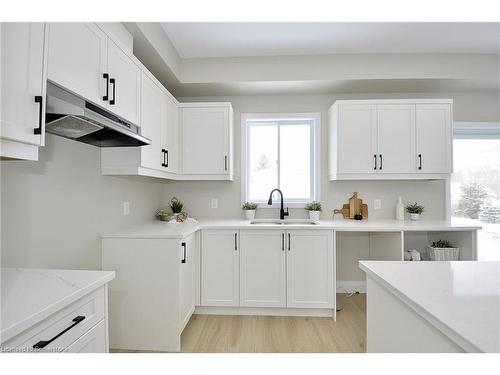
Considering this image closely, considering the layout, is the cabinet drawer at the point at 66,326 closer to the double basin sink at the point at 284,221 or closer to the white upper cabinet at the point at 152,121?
the white upper cabinet at the point at 152,121

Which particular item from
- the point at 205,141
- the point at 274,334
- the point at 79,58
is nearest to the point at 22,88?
the point at 79,58

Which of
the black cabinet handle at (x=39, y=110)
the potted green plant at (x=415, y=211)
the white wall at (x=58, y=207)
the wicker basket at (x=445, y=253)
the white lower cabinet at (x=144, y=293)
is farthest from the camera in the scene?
the potted green plant at (x=415, y=211)

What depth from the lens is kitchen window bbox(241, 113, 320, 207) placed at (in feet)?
10.7

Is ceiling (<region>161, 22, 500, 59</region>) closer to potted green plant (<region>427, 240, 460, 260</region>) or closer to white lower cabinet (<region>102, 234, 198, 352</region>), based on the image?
white lower cabinet (<region>102, 234, 198, 352</region>)

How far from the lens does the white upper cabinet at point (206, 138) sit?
114 inches

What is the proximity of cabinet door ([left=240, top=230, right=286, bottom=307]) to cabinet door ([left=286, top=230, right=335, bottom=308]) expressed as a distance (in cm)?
8

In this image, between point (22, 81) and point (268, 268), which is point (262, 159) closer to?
point (268, 268)

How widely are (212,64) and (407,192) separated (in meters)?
2.69

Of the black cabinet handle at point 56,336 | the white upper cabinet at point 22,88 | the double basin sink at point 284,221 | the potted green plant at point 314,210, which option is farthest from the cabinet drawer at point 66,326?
the potted green plant at point 314,210

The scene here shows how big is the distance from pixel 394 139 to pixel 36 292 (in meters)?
3.09

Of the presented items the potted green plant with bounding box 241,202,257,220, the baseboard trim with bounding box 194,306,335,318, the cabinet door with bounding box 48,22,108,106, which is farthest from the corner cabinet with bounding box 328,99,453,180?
the cabinet door with bounding box 48,22,108,106

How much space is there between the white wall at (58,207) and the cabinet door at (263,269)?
1.17 m

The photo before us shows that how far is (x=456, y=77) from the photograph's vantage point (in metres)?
2.80
